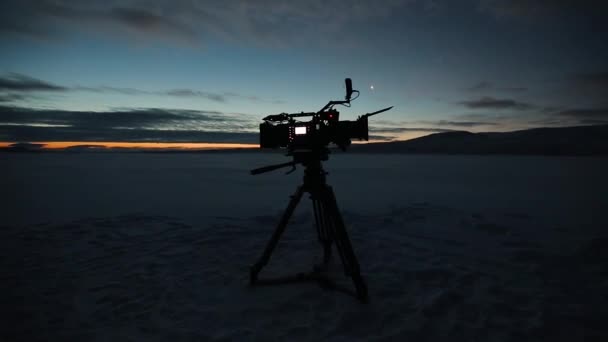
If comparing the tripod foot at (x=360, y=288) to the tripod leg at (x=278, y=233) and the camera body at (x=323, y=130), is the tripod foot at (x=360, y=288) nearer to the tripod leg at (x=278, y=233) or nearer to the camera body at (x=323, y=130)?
the tripod leg at (x=278, y=233)

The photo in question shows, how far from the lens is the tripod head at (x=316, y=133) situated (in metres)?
3.39

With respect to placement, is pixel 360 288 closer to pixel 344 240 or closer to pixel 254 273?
pixel 344 240

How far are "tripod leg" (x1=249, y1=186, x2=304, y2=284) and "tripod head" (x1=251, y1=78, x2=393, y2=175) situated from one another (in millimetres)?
387

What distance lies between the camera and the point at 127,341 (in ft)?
9.75

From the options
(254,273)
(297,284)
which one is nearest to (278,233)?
(254,273)

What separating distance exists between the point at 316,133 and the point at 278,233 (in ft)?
4.41

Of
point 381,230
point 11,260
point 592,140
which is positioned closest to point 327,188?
point 381,230

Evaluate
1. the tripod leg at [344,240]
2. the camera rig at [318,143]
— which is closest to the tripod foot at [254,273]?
the camera rig at [318,143]

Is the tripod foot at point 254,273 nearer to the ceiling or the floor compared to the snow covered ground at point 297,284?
nearer to the ceiling

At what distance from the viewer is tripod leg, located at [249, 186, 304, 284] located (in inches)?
140

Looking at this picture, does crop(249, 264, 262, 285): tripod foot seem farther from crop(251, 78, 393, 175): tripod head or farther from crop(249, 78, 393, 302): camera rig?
crop(251, 78, 393, 175): tripod head

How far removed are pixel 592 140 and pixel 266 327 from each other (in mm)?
189292

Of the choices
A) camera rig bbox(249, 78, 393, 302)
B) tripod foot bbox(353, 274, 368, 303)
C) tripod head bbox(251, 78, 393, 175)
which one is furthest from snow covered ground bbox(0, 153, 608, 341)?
tripod head bbox(251, 78, 393, 175)

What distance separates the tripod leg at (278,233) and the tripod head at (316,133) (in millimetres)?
387
